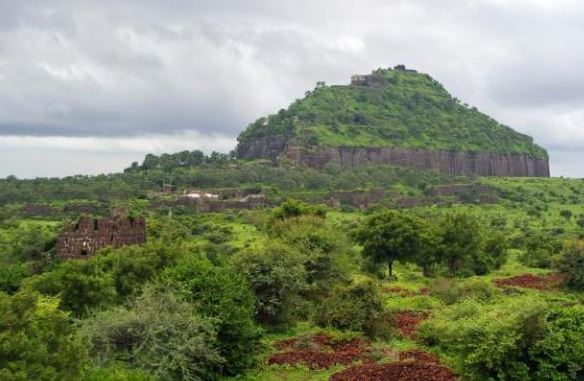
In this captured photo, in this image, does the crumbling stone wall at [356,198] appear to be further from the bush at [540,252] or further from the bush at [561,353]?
the bush at [561,353]

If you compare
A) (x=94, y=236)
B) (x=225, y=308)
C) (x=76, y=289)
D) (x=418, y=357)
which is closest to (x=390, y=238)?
(x=418, y=357)

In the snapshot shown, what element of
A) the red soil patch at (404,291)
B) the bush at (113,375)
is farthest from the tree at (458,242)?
the bush at (113,375)

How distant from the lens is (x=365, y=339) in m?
30.9

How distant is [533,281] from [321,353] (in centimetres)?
2498

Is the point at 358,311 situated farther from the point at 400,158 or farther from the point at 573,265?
the point at 400,158

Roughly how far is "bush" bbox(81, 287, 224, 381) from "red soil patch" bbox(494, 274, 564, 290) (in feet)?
91.0

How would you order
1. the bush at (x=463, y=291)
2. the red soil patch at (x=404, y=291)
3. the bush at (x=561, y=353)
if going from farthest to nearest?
1. the red soil patch at (x=404, y=291)
2. the bush at (x=463, y=291)
3. the bush at (x=561, y=353)

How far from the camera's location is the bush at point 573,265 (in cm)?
4375

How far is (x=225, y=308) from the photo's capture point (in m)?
25.9

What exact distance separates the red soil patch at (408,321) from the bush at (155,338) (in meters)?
11.8

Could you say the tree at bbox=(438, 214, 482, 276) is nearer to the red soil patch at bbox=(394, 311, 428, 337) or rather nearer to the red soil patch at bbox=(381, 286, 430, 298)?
the red soil patch at bbox=(381, 286, 430, 298)

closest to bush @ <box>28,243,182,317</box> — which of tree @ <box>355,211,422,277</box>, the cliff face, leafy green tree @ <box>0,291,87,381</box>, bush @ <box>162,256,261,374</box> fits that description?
bush @ <box>162,256,261,374</box>

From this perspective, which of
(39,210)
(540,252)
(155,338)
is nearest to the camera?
(155,338)

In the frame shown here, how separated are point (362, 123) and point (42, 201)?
108 meters
